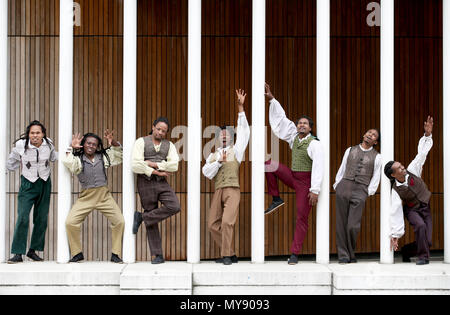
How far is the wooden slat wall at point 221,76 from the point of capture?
39.4 feet

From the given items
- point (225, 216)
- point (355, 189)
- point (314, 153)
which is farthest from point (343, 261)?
point (225, 216)

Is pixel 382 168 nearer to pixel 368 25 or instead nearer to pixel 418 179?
pixel 418 179

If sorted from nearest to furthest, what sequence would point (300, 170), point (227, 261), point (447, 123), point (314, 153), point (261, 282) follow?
point (261, 282), point (227, 261), point (314, 153), point (300, 170), point (447, 123)

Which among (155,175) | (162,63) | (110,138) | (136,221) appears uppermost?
(162,63)

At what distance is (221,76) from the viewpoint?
12.2m

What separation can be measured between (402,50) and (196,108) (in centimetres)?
532

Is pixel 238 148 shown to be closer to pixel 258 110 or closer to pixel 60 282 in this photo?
pixel 258 110

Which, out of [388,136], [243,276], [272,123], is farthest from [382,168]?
[243,276]

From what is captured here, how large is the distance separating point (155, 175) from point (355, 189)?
9.39ft

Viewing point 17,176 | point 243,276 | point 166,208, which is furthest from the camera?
point 17,176

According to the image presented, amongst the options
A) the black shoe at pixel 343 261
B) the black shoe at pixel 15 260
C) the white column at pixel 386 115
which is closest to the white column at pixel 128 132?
the black shoe at pixel 15 260

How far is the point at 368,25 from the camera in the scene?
12.2 metres

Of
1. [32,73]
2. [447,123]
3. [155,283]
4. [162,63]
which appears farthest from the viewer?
[162,63]

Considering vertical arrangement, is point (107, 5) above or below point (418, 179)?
above
